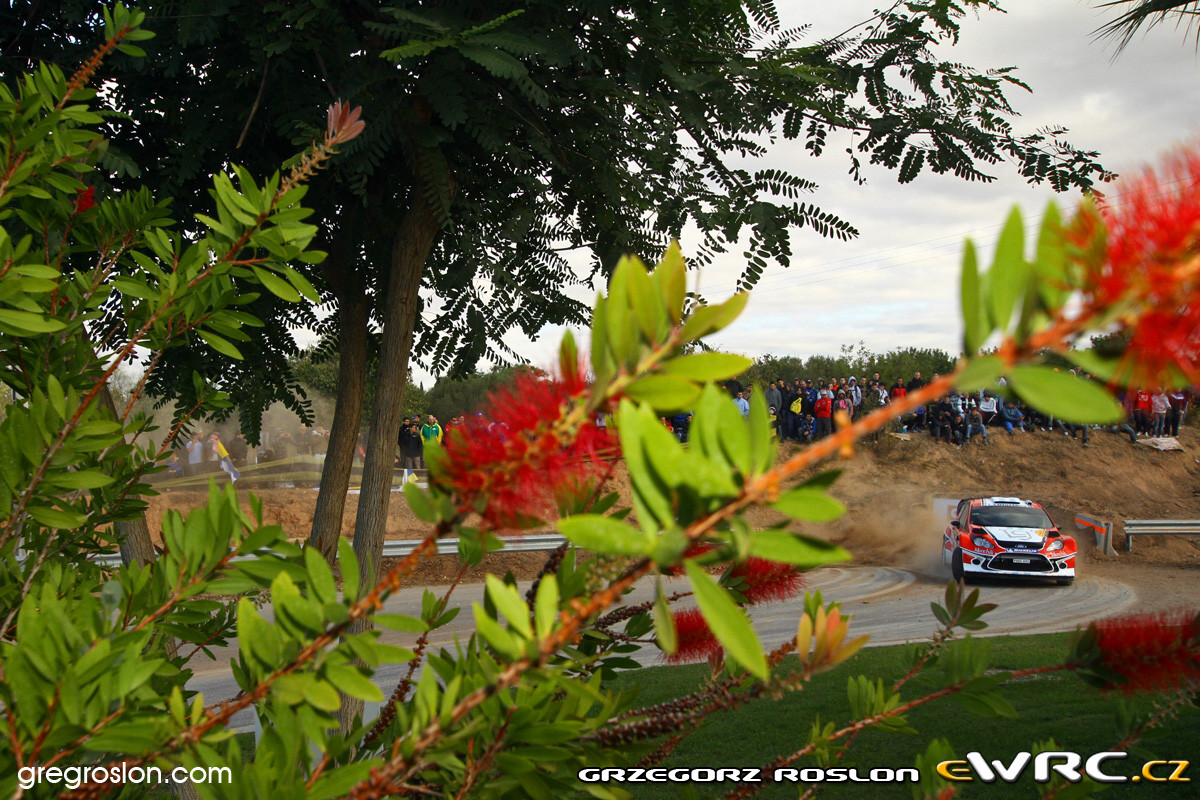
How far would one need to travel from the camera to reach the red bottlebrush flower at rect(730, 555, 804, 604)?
56.7 inches

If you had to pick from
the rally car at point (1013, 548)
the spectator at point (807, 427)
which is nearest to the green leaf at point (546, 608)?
the rally car at point (1013, 548)

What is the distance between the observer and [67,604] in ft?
3.67

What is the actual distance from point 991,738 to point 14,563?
5.39 metres

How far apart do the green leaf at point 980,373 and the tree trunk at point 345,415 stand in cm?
468

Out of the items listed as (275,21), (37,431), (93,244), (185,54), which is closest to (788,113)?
(275,21)

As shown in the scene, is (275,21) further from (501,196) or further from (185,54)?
(501,196)

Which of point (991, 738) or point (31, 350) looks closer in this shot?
point (31, 350)

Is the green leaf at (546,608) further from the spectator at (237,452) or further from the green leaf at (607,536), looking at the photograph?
the spectator at (237,452)

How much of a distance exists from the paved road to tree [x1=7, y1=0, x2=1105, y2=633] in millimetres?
5141

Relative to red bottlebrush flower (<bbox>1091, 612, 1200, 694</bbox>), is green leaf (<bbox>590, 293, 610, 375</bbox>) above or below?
above

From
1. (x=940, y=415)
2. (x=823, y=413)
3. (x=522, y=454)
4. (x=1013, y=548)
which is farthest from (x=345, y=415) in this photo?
(x=940, y=415)

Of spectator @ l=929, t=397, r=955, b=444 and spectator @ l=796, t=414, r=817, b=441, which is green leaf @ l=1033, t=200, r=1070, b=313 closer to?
spectator @ l=796, t=414, r=817, b=441

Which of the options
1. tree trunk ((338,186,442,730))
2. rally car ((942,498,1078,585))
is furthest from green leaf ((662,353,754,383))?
rally car ((942,498,1078,585))

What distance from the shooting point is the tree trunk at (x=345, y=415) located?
479cm
